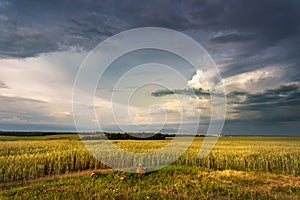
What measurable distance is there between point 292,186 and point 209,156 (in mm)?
9874

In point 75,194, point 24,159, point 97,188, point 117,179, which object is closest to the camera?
point 75,194

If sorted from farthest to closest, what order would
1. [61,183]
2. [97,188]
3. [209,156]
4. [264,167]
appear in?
[209,156] → [264,167] → [61,183] → [97,188]

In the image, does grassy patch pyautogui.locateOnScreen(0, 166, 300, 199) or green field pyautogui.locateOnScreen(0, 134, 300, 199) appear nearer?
grassy patch pyautogui.locateOnScreen(0, 166, 300, 199)

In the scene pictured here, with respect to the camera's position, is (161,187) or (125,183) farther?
(125,183)

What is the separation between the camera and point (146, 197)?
435 inches

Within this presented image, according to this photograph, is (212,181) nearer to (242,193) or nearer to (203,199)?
(242,193)

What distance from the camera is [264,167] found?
2183 centimetres

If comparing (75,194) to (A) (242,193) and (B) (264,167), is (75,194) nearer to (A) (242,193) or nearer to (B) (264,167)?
(A) (242,193)

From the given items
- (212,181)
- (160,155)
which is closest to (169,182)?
(212,181)

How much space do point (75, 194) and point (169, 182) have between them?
4992mm

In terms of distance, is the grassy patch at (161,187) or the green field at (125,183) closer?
the grassy patch at (161,187)

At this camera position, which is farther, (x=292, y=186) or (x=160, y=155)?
(x=160, y=155)

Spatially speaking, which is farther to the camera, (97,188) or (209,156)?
(209,156)

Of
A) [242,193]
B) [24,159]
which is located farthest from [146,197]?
[24,159]
